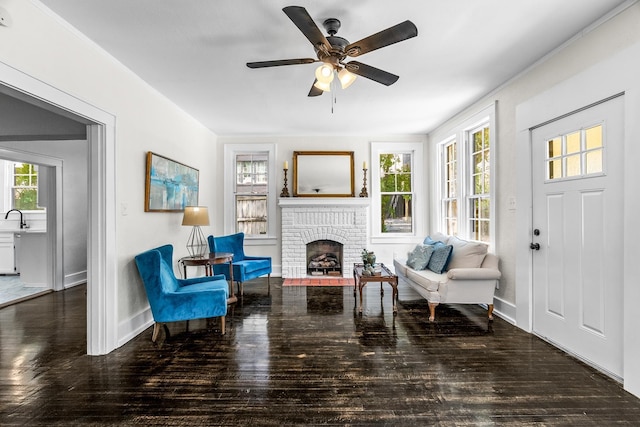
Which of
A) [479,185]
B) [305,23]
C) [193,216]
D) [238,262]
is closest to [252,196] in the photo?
[238,262]

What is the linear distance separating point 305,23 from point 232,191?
4454 millimetres

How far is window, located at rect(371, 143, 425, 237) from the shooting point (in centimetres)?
603

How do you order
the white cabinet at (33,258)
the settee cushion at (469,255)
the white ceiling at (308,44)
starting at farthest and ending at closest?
the white cabinet at (33,258) → the settee cushion at (469,255) → the white ceiling at (308,44)

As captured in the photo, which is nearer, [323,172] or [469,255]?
[469,255]

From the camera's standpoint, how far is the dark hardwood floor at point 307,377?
1.91 meters

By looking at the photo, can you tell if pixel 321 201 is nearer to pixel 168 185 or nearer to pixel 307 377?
pixel 168 185

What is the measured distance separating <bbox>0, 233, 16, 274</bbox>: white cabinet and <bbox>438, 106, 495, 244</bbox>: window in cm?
810

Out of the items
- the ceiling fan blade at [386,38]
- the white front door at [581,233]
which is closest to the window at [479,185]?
the white front door at [581,233]

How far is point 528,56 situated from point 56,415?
460 centimetres

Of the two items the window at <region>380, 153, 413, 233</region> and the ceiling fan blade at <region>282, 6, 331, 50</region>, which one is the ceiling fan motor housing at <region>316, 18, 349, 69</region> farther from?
the window at <region>380, 153, 413, 233</region>

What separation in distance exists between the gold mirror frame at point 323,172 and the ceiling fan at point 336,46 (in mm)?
3136

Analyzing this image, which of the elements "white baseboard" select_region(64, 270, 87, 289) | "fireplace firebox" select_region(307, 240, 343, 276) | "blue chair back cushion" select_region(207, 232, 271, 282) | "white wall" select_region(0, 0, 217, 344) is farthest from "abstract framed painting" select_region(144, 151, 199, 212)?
"white baseboard" select_region(64, 270, 87, 289)

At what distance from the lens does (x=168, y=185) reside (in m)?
3.92

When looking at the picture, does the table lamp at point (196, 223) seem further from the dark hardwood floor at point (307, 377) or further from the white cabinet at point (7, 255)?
the white cabinet at point (7, 255)
